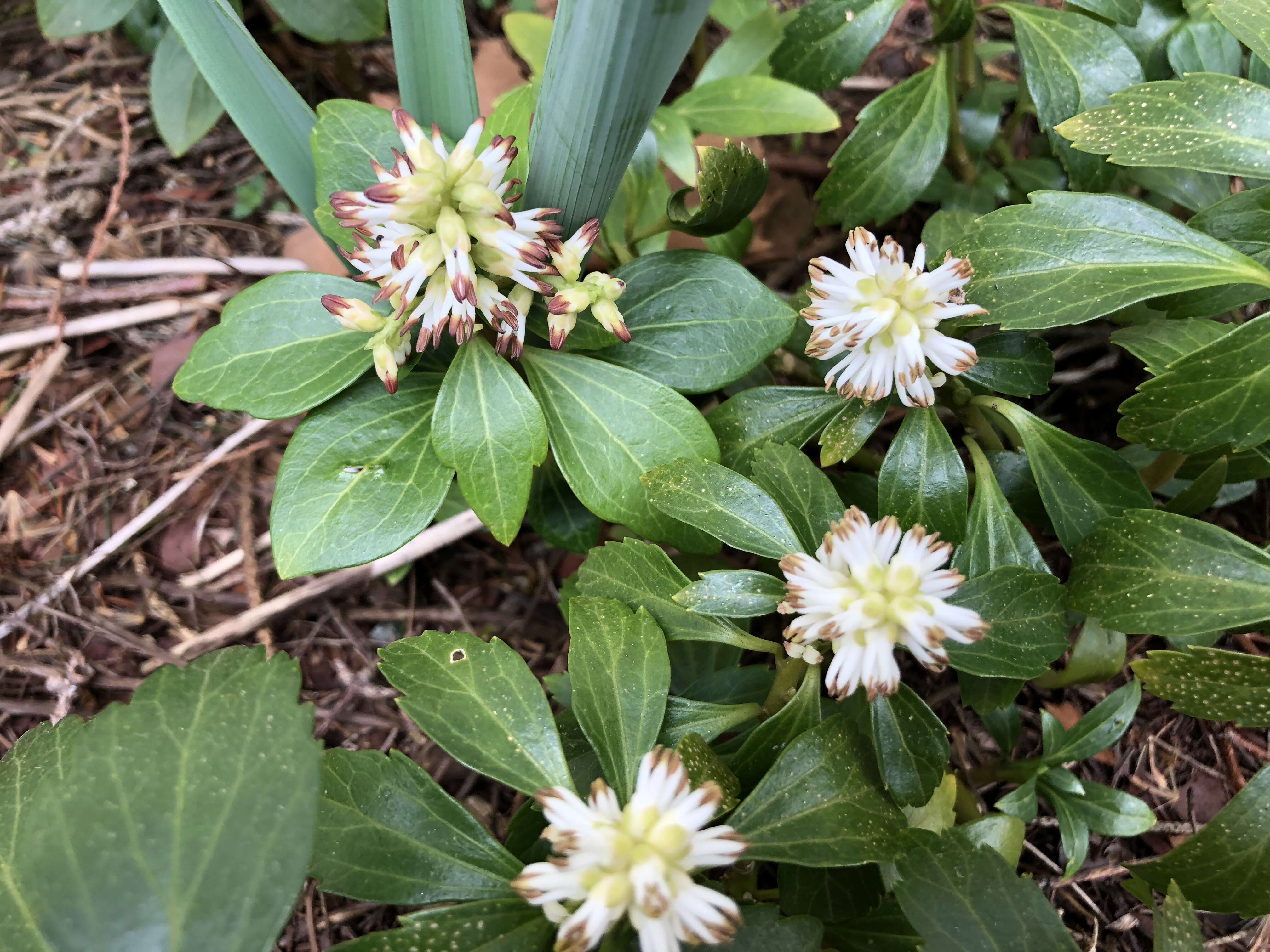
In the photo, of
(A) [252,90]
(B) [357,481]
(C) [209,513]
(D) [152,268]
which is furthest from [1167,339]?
(D) [152,268]

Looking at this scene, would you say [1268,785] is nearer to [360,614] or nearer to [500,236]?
[500,236]

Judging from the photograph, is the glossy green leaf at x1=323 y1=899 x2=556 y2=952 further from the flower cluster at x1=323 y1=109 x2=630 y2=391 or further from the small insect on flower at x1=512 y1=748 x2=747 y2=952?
the flower cluster at x1=323 y1=109 x2=630 y2=391

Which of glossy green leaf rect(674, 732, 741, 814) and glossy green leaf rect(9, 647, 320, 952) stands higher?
glossy green leaf rect(9, 647, 320, 952)

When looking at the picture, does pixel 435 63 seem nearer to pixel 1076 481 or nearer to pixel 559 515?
pixel 559 515

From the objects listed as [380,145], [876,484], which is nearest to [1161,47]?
[876,484]

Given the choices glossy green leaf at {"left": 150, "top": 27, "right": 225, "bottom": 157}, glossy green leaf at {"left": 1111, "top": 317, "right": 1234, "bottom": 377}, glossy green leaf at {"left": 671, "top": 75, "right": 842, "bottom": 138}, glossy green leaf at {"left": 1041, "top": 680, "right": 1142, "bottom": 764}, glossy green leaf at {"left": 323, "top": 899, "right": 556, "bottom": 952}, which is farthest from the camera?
glossy green leaf at {"left": 150, "top": 27, "right": 225, "bottom": 157}

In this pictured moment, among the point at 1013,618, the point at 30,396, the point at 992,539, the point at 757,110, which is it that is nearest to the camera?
the point at 1013,618

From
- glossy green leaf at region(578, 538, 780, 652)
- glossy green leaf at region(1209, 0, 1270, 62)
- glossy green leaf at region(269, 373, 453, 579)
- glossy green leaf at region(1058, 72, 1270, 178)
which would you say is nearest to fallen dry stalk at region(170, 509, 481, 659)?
glossy green leaf at region(269, 373, 453, 579)
